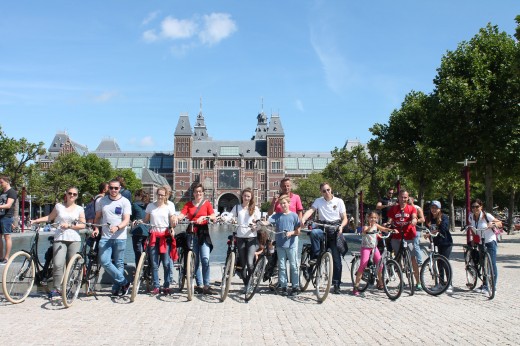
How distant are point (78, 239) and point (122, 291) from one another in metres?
1.22

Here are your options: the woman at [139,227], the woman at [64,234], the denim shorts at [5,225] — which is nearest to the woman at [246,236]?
the woman at [139,227]

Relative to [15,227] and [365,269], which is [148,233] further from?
[15,227]

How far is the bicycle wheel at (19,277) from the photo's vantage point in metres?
8.12

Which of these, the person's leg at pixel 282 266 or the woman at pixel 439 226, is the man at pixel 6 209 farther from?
the woman at pixel 439 226

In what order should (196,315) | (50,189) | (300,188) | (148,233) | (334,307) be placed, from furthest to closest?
(300,188) < (50,189) < (148,233) < (334,307) < (196,315)

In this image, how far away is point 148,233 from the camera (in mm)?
9445

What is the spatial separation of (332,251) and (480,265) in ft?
9.78

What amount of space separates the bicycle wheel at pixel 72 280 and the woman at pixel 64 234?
36cm

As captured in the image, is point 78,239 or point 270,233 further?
point 270,233

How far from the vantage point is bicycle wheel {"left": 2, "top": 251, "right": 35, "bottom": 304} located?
8.12m

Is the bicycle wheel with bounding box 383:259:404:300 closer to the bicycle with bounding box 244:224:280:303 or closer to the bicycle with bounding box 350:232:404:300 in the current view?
the bicycle with bounding box 350:232:404:300

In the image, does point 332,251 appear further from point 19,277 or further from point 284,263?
point 19,277

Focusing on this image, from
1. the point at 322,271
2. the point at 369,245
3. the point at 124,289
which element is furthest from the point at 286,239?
the point at 124,289

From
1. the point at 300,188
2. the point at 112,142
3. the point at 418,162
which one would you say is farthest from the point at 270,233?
the point at 112,142
